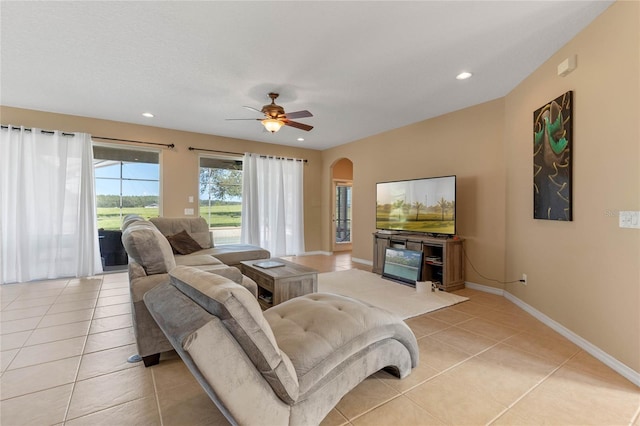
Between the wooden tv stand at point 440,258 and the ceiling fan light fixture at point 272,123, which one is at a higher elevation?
the ceiling fan light fixture at point 272,123

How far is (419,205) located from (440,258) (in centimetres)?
89

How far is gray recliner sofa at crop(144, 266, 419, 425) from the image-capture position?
111 cm

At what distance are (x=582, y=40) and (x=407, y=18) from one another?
5.17ft

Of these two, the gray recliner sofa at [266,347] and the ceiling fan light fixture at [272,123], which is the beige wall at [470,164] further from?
the gray recliner sofa at [266,347]

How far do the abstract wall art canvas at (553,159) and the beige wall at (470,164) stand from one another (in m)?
0.85

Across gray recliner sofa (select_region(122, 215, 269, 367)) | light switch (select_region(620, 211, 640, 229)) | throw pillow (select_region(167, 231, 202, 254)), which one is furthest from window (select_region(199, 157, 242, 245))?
light switch (select_region(620, 211, 640, 229))

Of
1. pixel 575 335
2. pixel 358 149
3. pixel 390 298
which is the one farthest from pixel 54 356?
pixel 358 149

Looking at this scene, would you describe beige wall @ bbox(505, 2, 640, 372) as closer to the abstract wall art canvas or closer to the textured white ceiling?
the abstract wall art canvas

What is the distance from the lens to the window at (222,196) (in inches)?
236

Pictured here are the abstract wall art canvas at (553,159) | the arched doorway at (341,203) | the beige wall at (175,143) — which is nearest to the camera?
the abstract wall art canvas at (553,159)

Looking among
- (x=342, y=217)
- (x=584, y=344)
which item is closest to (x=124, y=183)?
(x=342, y=217)

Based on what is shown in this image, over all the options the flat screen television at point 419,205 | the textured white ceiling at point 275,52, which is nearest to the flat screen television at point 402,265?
the flat screen television at point 419,205

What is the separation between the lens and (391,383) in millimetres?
1904

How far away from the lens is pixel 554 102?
108 inches
